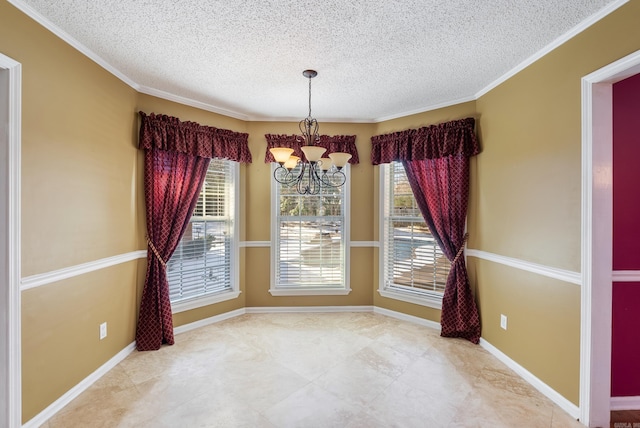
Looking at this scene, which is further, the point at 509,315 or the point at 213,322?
the point at 213,322

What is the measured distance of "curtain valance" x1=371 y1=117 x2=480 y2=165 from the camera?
310cm

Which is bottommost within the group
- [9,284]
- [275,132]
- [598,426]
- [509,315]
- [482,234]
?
[598,426]

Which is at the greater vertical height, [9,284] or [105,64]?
[105,64]

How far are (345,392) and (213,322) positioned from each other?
204 centimetres

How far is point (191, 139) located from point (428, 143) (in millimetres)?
2729

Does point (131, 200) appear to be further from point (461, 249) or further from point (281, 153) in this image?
point (461, 249)

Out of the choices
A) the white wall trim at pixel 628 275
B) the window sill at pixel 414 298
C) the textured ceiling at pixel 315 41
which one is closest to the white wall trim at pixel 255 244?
the window sill at pixel 414 298

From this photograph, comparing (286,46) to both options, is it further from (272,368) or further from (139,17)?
(272,368)

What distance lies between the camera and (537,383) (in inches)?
90.3

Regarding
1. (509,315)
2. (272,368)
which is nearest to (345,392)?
(272,368)

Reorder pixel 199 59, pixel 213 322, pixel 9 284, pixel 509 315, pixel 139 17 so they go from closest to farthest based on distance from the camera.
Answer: pixel 9 284
pixel 139 17
pixel 199 59
pixel 509 315
pixel 213 322

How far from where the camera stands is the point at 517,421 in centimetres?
194

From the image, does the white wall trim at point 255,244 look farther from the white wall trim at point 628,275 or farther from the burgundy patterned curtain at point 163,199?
the white wall trim at point 628,275

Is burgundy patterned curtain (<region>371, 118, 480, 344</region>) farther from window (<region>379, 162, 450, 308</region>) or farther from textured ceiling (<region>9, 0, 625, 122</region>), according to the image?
textured ceiling (<region>9, 0, 625, 122</region>)
